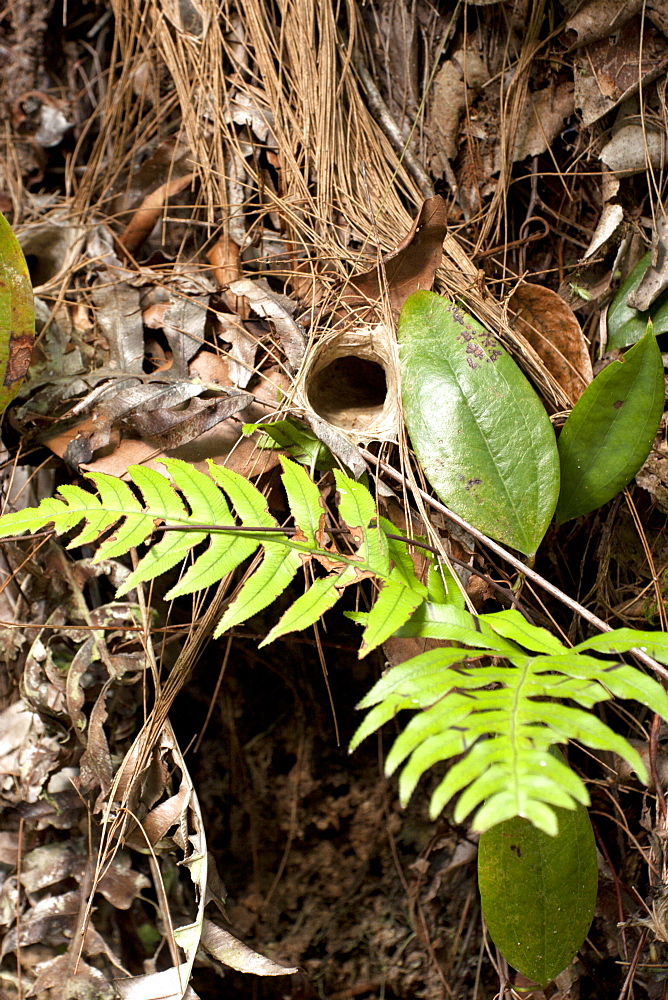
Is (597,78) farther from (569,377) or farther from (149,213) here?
(149,213)

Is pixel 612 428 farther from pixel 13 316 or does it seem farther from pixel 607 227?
pixel 13 316

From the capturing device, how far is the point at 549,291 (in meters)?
1.50

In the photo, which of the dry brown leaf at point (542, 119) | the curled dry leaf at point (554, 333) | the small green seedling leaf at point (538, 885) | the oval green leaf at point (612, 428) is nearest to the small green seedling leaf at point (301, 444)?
the oval green leaf at point (612, 428)

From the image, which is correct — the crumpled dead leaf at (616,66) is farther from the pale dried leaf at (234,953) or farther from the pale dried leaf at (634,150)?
the pale dried leaf at (234,953)

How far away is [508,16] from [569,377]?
88cm

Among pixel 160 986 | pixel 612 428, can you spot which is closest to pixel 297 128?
pixel 612 428

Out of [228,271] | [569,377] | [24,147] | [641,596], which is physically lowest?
[641,596]

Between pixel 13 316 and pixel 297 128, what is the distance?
84 cm

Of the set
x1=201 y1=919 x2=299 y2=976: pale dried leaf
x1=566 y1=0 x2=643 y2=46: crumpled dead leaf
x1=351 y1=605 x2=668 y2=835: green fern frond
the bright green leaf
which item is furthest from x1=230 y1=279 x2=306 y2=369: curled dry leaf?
x1=201 y1=919 x2=299 y2=976: pale dried leaf

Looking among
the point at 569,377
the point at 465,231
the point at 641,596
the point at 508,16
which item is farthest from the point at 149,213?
the point at 641,596

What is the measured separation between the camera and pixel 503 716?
0.82 metres

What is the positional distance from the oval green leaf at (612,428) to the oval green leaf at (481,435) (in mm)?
77

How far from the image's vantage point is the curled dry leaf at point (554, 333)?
1.47m

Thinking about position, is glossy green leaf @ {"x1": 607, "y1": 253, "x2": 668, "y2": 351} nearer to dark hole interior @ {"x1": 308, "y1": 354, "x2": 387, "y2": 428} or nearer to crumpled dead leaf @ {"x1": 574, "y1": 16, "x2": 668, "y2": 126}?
crumpled dead leaf @ {"x1": 574, "y1": 16, "x2": 668, "y2": 126}
